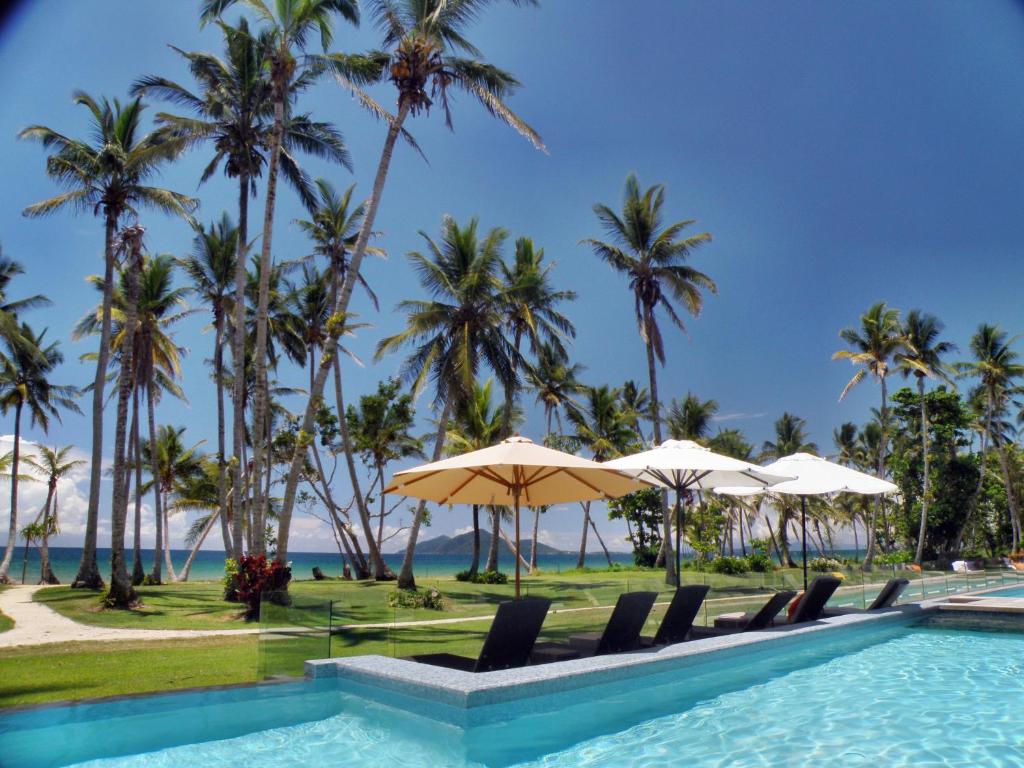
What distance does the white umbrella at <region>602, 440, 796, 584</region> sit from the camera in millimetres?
9469

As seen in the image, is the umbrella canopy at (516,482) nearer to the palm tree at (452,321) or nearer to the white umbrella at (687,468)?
the white umbrella at (687,468)

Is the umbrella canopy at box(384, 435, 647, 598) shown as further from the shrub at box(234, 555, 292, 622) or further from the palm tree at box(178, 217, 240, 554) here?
the palm tree at box(178, 217, 240, 554)

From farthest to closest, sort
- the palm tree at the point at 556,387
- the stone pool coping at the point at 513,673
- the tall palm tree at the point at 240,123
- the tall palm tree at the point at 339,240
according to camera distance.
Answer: the palm tree at the point at 556,387 → the tall palm tree at the point at 339,240 → the tall palm tree at the point at 240,123 → the stone pool coping at the point at 513,673

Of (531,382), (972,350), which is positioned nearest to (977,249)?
(972,350)

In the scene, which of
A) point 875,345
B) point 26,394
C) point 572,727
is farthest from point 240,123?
point 875,345

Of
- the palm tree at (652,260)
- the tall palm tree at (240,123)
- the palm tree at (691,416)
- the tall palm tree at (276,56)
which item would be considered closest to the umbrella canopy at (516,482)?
the tall palm tree at (276,56)

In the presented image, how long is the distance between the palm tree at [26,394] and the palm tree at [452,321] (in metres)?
15.1

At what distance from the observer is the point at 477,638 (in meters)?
10.2

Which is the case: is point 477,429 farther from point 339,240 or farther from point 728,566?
point 728,566

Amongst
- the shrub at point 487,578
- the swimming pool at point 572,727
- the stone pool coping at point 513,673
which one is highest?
the stone pool coping at point 513,673

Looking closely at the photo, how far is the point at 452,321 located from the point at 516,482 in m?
12.3

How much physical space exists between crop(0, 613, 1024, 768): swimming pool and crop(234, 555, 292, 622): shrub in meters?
6.91

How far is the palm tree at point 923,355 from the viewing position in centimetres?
3156

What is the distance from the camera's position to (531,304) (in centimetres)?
2439
